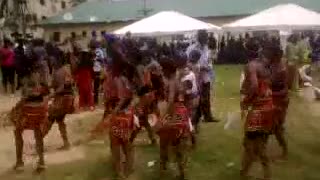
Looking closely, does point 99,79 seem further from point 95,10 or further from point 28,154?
point 95,10

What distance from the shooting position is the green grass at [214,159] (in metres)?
8.37

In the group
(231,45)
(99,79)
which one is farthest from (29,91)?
(231,45)

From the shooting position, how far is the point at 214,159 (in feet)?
30.2

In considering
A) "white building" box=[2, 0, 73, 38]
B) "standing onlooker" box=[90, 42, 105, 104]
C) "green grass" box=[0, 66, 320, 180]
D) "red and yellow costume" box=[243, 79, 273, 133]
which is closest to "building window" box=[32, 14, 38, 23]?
"white building" box=[2, 0, 73, 38]

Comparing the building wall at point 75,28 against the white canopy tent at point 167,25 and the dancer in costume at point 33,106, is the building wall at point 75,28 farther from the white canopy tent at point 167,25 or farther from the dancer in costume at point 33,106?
the dancer in costume at point 33,106

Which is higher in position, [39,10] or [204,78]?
[39,10]

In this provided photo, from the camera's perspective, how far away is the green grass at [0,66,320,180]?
8367 mm

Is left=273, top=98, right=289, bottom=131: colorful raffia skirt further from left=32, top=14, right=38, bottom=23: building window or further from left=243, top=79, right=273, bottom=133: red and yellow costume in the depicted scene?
left=32, top=14, right=38, bottom=23: building window

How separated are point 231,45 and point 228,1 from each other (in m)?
12.5

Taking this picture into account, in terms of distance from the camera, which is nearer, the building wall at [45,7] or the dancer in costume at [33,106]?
the dancer in costume at [33,106]

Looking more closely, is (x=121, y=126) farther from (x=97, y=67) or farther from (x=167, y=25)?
(x=167, y=25)

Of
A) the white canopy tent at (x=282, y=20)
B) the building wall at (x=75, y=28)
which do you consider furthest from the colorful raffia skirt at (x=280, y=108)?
the building wall at (x=75, y=28)

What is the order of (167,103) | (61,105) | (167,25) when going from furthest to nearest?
(167,25) → (61,105) → (167,103)

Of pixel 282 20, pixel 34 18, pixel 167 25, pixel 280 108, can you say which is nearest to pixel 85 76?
pixel 167 25
